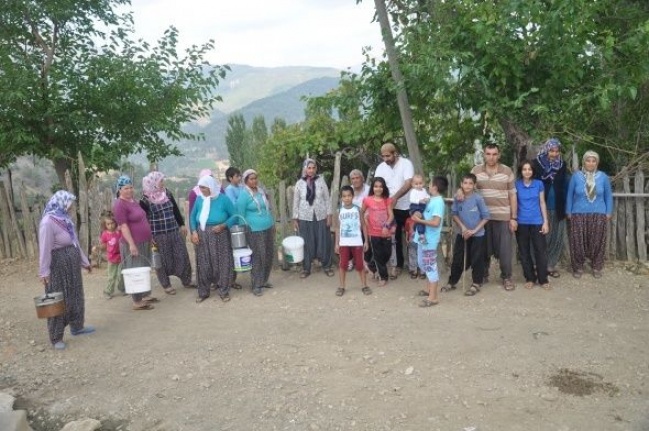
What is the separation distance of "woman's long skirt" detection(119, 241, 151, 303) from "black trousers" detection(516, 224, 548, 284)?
4.31m

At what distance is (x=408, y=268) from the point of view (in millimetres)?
6828

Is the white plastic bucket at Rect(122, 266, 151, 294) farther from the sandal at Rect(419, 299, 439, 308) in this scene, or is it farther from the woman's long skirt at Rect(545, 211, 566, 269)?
the woman's long skirt at Rect(545, 211, 566, 269)

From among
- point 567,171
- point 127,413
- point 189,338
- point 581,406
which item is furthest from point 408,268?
point 127,413

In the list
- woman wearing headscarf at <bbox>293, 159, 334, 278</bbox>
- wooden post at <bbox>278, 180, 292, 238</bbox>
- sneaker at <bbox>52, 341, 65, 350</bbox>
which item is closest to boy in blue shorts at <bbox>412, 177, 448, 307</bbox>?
woman wearing headscarf at <bbox>293, 159, 334, 278</bbox>

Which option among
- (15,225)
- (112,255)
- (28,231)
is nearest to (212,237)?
(112,255)

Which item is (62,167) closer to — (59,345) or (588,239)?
(59,345)

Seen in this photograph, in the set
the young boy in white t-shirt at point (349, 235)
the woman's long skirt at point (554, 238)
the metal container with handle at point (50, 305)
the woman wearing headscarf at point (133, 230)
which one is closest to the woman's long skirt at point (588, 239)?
the woman's long skirt at point (554, 238)

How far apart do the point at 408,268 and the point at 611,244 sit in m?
2.50

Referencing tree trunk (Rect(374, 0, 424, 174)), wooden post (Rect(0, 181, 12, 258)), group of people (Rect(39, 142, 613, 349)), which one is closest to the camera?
group of people (Rect(39, 142, 613, 349))

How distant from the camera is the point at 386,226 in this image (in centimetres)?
609

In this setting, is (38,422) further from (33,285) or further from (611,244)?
(611,244)

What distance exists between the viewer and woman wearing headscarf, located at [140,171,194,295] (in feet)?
20.8

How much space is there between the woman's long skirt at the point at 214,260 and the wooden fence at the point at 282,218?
53.0 inches

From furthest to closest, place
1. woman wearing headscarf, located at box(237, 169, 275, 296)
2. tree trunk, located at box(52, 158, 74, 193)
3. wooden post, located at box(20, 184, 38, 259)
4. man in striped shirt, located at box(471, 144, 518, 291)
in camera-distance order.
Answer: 1. tree trunk, located at box(52, 158, 74, 193)
2. wooden post, located at box(20, 184, 38, 259)
3. woman wearing headscarf, located at box(237, 169, 275, 296)
4. man in striped shirt, located at box(471, 144, 518, 291)
